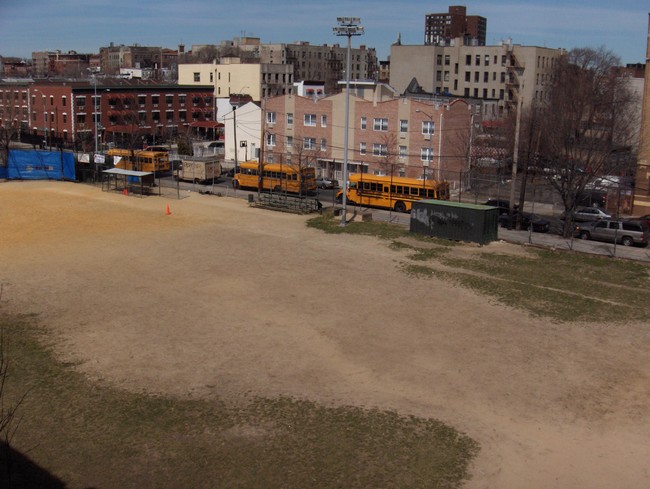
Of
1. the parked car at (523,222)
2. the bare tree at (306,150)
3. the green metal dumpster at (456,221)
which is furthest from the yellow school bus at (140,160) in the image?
the parked car at (523,222)

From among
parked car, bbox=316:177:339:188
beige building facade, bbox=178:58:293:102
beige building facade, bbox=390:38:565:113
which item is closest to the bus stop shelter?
parked car, bbox=316:177:339:188

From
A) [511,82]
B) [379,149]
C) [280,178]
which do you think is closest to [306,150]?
[379,149]

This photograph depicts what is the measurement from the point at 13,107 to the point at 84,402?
8040 centimetres

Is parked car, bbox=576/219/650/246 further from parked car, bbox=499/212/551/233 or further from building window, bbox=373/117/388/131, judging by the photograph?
building window, bbox=373/117/388/131

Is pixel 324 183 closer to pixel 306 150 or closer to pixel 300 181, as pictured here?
pixel 306 150

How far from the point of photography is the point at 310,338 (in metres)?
22.0

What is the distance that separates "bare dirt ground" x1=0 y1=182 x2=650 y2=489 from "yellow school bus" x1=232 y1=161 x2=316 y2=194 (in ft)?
49.5

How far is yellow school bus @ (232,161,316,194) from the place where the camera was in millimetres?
50438

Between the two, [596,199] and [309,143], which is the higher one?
[309,143]

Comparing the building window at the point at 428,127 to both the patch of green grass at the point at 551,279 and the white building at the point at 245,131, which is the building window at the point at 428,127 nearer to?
the white building at the point at 245,131

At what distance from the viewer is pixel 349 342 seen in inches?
856

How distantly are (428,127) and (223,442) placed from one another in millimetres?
43649

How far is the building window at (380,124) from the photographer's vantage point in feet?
188

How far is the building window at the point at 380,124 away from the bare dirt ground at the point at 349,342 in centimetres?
2414
